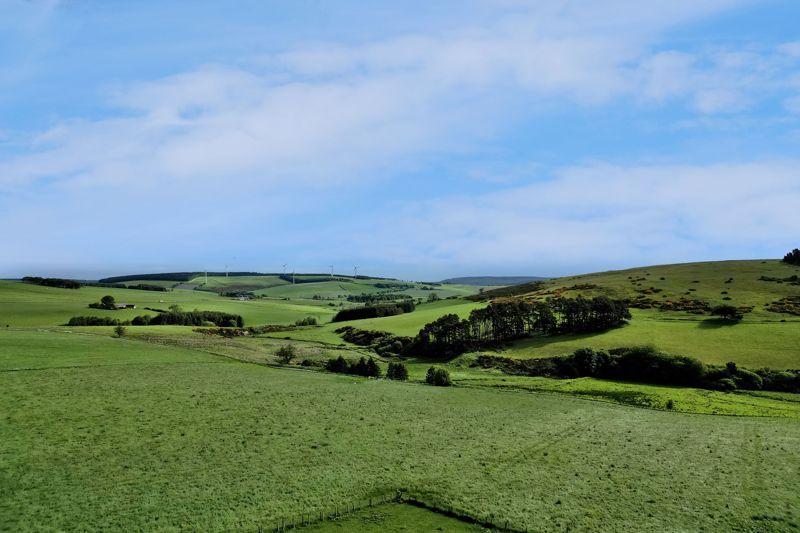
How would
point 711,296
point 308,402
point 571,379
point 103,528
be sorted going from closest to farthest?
point 103,528 < point 308,402 < point 571,379 < point 711,296

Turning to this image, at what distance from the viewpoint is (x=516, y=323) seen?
4557 inches

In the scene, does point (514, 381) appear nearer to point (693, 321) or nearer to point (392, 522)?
point (693, 321)

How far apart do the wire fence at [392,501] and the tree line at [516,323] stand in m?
75.1

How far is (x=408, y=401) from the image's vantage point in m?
59.7

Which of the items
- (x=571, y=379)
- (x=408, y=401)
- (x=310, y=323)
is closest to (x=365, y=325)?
(x=310, y=323)

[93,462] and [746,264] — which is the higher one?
[746,264]

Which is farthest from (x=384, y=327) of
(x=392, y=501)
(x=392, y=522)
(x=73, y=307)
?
(x=392, y=522)

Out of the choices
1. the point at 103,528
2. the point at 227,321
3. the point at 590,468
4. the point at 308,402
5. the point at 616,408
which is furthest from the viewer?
the point at 227,321

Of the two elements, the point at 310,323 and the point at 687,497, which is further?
the point at 310,323

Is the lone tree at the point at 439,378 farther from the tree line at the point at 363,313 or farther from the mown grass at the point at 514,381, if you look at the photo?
the tree line at the point at 363,313

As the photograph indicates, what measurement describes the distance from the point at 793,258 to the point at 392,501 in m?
177

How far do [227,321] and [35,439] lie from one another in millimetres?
122208

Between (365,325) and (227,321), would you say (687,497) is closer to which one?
(365,325)

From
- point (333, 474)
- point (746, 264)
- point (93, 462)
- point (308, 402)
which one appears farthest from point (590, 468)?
point (746, 264)
